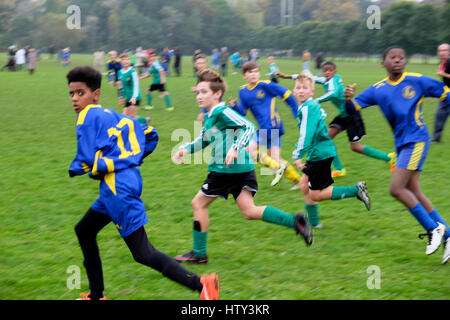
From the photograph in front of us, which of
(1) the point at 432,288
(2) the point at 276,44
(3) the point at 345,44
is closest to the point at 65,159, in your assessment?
(1) the point at 432,288

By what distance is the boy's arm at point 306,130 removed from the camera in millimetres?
5582

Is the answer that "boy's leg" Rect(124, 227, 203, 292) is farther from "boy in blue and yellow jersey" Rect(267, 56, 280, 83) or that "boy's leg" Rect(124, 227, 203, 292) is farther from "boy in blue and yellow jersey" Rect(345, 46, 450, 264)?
"boy in blue and yellow jersey" Rect(267, 56, 280, 83)

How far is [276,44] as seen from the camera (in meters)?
75.3

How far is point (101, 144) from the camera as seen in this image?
3752mm

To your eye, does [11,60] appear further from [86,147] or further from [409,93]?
[86,147]

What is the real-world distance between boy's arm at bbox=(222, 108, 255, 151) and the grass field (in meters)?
1.20

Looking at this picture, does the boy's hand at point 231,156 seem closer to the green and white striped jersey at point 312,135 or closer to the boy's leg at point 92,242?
the boy's leg at point 92,242

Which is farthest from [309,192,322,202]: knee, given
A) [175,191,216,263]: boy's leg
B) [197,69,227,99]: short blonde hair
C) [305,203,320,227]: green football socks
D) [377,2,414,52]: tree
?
[377,2,414,52]: tree

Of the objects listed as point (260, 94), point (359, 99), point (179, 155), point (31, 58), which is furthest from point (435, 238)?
point (31, 58)

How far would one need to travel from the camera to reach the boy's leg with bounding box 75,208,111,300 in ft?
13.5

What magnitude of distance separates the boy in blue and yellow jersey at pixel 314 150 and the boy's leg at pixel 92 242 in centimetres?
232

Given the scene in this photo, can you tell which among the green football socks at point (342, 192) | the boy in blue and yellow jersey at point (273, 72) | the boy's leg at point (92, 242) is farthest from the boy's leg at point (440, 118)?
the boy's leg at point (92, 242)

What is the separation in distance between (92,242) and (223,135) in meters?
1.51

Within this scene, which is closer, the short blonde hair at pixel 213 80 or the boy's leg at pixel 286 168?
the short blonde hair at pixel 213 80
